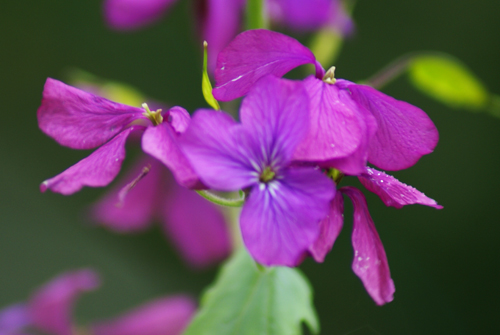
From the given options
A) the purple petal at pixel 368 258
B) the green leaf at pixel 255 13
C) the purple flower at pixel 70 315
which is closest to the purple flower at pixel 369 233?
the purple petal at pixel 368 258

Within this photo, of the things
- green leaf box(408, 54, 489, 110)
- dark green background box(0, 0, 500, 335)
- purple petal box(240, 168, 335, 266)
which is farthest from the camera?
dark green background box(0, 0, 500, 335)

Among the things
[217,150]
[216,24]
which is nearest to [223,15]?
[216,24]

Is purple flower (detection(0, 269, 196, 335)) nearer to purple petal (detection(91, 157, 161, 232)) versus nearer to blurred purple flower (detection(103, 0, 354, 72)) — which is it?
purple petal (detection(91, 157, 161, 232))

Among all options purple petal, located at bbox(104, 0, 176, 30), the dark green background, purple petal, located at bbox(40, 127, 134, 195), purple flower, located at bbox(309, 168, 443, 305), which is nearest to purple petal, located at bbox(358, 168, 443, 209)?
purple flower, located at bbox(309, 168, 443, 305)

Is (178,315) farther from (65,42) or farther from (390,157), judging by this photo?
(65,42)

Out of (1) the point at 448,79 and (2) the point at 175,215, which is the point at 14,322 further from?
(1) the point at 448,79
